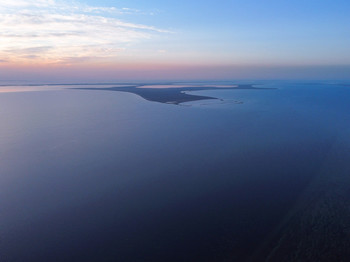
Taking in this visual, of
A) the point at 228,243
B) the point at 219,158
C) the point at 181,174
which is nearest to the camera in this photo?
the point at 228,243

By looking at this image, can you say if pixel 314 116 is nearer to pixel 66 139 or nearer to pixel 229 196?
pixel 229 196

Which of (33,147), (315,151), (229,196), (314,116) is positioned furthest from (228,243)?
(314,116)

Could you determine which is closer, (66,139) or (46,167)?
(46,167)

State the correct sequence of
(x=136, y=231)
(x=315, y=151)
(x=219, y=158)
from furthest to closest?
(x=315, y=151) < (x=219, y=158) < (x=136, y=231)

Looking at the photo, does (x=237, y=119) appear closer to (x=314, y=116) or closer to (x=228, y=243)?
(x=314, y=116)

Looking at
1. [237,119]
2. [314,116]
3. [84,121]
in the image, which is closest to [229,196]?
[237,119]

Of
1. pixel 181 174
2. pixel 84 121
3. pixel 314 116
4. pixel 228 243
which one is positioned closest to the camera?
pixel 228 243
